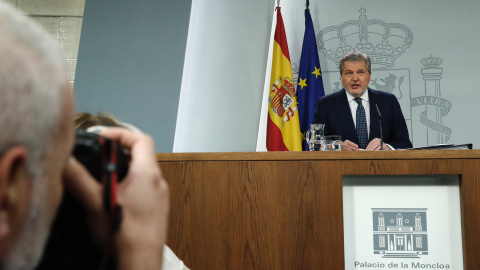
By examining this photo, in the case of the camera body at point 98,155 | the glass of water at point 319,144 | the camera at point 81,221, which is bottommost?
the camera at point 81,221

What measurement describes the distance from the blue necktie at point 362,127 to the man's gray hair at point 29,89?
3.50 meters

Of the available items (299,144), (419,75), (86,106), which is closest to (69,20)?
(86,106)

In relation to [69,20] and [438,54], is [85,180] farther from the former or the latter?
[69,20]

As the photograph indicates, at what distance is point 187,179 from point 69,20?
3615 millimetres

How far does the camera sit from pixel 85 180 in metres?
0.39

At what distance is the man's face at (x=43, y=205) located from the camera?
1.03ft

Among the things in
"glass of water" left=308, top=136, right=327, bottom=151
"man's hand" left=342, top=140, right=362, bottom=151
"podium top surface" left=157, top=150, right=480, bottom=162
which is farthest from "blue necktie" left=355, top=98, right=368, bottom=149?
"podium top surface" left=157, top=150, right=480, bottom=162

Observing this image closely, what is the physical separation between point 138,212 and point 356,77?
3590 millimetres

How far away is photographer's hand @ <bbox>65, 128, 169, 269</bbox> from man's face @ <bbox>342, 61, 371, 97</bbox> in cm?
Answer: 352

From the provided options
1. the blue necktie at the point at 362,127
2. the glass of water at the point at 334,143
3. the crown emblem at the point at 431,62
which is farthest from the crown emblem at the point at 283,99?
the glass of water at the point at 334,143

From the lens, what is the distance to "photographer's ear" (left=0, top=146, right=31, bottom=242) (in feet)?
0.93

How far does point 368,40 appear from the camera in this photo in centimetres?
480

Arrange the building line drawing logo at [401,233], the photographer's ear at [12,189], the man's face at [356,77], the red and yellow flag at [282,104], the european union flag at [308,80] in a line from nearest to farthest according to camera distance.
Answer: the photographer's ear at [12,189], the building line drawing logo at [401,233], the man's face at [356,77], the red and yellow flag at [282,104], the european union flag at [308,80]

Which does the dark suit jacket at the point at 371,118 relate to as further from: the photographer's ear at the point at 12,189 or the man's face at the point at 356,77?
the photographer's ear at the point at 12,189
